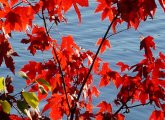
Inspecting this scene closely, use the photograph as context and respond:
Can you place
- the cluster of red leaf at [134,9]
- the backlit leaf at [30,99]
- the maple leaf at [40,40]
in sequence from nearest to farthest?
the backlit leaf at [30,99], the cluster of red leaf at [134,9], the maple leaf at [40,40]

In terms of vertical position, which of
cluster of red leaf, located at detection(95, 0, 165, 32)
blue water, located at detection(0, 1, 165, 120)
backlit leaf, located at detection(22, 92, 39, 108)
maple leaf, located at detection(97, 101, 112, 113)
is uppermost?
cluster of red leaf, located at detection(95, 0, 165, 32)

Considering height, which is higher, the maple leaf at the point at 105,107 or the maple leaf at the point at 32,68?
the maple leaf at the point at 32,68

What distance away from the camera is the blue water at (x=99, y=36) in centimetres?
478

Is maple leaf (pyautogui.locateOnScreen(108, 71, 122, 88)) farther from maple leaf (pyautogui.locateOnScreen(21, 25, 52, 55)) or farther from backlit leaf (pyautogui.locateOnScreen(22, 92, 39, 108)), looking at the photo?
backlit leaf (pyautogui.locateOnScreen(22, 92, 39, 108))

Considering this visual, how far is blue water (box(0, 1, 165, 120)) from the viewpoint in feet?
15.7

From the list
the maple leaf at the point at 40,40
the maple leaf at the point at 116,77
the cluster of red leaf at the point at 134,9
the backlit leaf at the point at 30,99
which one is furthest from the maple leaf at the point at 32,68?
the backlit leaf at the point at 30,99

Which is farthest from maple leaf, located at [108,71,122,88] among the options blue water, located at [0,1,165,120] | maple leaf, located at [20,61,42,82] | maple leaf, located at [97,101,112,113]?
blue water, located at [0,1,165,120]

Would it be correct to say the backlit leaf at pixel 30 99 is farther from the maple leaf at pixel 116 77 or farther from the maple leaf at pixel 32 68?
the maple leaf at pixel 116 77

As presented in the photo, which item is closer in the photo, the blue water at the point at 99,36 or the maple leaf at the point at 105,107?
the maple leaf at the point at 105,107

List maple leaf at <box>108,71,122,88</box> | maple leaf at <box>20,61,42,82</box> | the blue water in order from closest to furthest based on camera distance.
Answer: maple leaf at <box>20,61,42,82</box>
maple leaf at <box>108,71,122,88</box>
the blue water

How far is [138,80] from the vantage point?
2123 millimetres

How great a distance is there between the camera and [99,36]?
5.84m

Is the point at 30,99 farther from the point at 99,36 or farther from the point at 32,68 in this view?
the point at 99,36

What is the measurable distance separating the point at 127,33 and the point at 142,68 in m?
3.98
